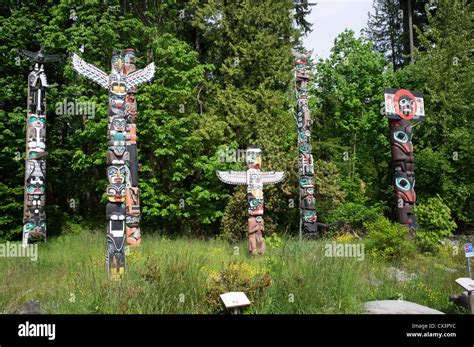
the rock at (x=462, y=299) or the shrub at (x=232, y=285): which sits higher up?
the shrub at (x=232, y=285)

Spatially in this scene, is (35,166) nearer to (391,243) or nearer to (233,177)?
(233,177)

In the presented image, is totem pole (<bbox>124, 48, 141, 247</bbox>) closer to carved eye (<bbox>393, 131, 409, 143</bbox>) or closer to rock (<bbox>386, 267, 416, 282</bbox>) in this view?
rock (<bbox>386, 267, 416, 282</bbox>)

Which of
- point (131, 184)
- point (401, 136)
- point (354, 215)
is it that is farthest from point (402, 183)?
point (131, 184)

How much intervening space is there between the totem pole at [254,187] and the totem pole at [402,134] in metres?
3.91

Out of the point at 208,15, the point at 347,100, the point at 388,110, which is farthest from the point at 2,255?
the point at 347,100

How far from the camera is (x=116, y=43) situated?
15.6 metres

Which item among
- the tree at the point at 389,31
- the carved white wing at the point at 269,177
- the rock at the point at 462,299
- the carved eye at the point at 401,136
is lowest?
the rock at the point at 462,299

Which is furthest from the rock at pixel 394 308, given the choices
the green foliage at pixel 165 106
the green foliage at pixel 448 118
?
the green foliage at pixel 448 118

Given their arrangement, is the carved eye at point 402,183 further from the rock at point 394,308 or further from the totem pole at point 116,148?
the totem pole at point 116,148

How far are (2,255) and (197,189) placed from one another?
6648 millimetres

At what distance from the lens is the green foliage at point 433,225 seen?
34.3ft

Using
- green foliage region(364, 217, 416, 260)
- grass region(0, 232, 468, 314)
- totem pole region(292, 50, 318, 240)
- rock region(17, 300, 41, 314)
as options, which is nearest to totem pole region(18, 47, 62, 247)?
grass region(0, 232, 468, 314)

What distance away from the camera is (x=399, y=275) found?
895 centimetres
